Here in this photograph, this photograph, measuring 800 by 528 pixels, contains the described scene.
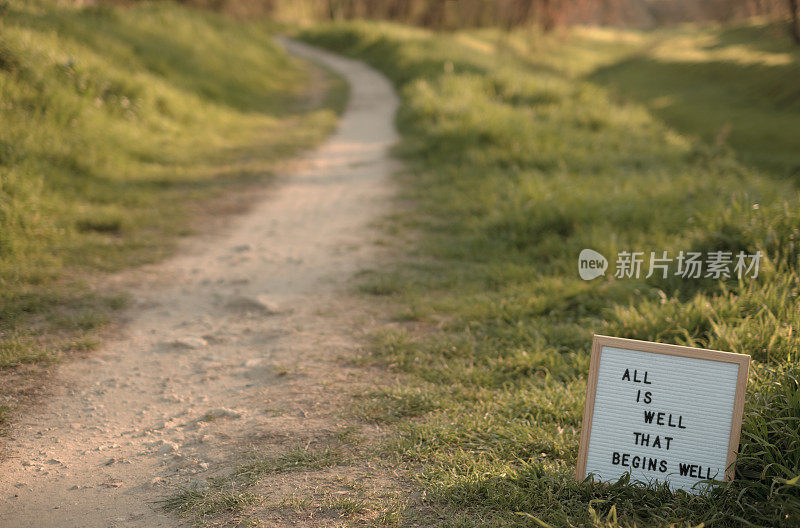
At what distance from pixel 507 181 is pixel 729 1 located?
2084 centimetres

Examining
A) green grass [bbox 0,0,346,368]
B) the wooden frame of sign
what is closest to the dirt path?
green grass [bbox 0,0,346,368]

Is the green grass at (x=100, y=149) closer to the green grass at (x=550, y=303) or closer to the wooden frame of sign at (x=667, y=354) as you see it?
the green grass at (x=550, y=303)

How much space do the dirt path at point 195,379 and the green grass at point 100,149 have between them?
41cm

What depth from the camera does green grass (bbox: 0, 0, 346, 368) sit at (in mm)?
4621

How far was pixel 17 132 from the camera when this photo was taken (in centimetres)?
643

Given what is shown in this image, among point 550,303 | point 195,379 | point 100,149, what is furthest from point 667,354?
point 100,149

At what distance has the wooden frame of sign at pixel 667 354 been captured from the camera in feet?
8.32

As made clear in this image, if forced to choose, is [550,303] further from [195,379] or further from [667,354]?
[195,379]

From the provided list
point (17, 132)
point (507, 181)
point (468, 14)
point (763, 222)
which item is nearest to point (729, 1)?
point (468, 14)

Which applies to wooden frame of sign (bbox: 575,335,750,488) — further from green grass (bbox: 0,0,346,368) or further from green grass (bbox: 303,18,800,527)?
green grass (bbox: 0,0,346,368)

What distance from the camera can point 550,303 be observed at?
4.59m

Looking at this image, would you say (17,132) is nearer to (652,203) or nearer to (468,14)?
(652,203)

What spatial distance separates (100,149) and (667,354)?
6.96 meters

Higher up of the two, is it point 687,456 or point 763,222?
point 763,222
